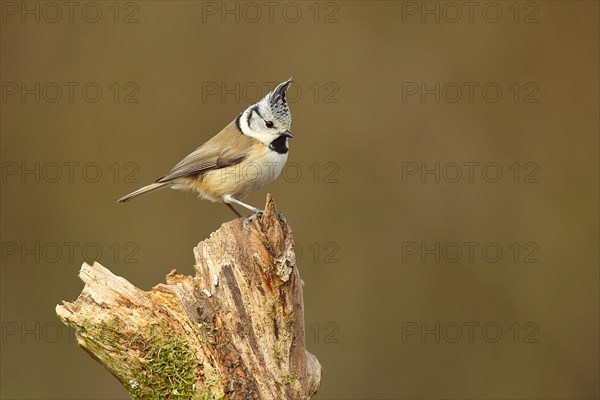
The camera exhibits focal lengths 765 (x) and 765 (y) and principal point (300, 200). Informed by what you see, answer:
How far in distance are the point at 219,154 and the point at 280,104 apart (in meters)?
0.51

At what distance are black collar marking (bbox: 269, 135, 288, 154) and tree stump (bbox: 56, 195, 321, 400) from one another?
946mm

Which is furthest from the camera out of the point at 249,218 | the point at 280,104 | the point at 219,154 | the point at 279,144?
the point at 219,154

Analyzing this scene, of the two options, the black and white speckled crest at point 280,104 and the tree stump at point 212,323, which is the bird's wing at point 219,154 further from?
the tree stump at point 212,323

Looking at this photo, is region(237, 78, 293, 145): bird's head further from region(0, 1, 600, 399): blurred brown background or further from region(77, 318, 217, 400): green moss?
region(0, 1, 600, 399): blurred brown background

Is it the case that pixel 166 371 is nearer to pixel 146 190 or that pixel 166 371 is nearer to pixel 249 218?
pixel 249 218

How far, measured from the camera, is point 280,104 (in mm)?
4074

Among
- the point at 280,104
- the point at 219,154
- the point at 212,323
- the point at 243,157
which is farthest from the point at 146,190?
the point at 212,323

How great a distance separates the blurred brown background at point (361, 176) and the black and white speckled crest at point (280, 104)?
110 inches

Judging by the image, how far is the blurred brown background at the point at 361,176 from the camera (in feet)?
22.7

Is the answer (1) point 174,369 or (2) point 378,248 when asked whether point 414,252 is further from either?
(1) point 174,369

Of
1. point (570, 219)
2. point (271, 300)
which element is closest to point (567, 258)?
point (570, 219)

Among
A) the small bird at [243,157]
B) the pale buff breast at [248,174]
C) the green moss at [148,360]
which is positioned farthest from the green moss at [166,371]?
the pale buff breast at [248,174]

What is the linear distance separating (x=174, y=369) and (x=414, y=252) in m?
4.27

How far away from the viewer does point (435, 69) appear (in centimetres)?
720
